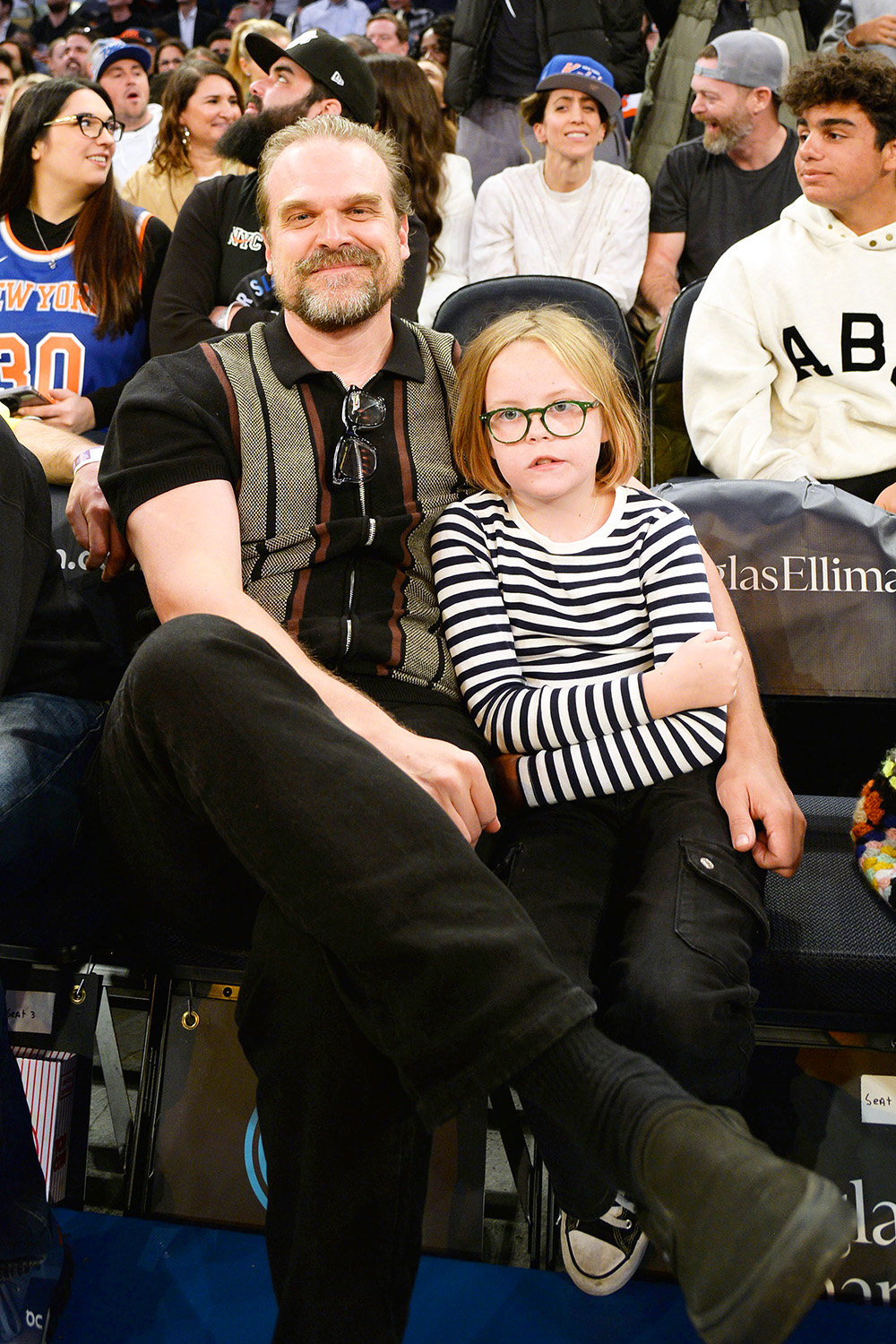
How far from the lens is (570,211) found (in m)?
3.71

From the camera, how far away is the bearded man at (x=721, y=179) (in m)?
3.74

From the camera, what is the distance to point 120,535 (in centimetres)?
176

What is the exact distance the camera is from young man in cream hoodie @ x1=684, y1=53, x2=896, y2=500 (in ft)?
7.76

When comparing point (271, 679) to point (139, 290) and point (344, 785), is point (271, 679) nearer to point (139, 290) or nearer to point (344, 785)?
point (344, 785)

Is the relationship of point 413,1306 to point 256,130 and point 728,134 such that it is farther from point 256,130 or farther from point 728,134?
point 728,134

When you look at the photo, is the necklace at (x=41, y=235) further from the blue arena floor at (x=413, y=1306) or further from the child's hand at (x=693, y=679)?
the blue arena floor at (x=413, y=1306)

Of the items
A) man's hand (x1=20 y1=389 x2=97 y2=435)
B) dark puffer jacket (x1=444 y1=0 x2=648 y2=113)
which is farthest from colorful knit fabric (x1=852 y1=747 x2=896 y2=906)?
dark puffer jacket (x1=444 y1=0 x2=648 y2=113)

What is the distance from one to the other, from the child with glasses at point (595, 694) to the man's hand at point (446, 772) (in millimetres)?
142

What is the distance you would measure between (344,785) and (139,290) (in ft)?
6.73

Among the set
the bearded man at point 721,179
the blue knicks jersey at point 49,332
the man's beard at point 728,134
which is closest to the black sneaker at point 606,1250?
the blue knicks jersey at point 49,332

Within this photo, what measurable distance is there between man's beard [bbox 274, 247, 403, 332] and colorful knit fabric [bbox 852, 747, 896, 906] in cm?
102

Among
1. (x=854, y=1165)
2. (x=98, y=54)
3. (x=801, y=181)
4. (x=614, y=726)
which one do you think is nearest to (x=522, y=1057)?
(x=614, y=726)

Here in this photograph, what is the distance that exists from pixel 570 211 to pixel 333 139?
6.65 feet

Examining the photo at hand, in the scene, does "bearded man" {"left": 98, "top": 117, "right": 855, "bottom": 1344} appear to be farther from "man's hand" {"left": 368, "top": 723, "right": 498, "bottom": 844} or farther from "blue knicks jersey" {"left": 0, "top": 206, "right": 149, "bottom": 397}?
"blue knicks jersey" {"left": 0, "top": 206, "right": 149, "bottom": 397}
